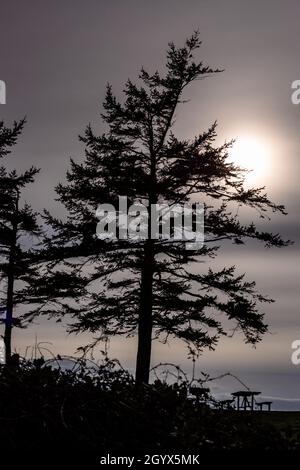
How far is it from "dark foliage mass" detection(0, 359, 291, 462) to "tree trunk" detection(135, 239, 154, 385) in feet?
88.1

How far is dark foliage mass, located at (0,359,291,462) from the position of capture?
104 inches

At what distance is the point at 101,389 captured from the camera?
304 centimetres

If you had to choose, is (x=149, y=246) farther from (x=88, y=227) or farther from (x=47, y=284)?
(x=47, y=284)

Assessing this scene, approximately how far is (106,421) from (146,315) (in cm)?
2755

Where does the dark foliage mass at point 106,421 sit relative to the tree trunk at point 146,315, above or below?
below

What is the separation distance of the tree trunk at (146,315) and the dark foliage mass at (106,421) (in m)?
26.9

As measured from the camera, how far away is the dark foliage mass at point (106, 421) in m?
2.64

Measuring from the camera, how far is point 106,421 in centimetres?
278

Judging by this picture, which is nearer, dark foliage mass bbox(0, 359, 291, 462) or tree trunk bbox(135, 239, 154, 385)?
dark foliage mass bbox(0, 359, 291, 462)

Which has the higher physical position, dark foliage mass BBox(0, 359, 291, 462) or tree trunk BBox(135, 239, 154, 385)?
tree trunk BBox(135, 239, 154, 385)

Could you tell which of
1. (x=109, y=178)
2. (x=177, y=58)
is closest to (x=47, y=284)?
(x=109, y=178)
